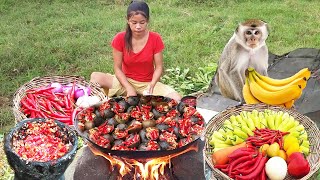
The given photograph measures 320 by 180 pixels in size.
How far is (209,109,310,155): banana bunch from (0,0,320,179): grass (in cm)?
253

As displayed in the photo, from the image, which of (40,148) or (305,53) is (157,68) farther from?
(305,53)

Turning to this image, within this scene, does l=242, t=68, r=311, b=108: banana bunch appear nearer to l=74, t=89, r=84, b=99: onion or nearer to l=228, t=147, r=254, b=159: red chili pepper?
l=228, t=147, r=254, b=159: red chili pepper

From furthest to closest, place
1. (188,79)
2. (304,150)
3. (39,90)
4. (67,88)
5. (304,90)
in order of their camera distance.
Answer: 1. (188,79)
2. (304,90)
3. (67,88)
4. (39,90)
5. (304,150)

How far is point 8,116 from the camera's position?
5.73 meters

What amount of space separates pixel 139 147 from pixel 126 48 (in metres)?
1.58

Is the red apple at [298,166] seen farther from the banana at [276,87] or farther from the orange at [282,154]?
the banana at [276,87]

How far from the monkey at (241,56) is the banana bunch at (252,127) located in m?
0.70

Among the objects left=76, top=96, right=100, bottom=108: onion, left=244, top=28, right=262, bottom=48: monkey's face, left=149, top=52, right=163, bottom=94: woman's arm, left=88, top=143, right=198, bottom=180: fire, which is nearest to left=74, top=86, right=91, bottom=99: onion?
left=76, top=96, right=100, bottom=108: onion

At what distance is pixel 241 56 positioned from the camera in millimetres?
4965

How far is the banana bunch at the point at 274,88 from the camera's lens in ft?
14.9

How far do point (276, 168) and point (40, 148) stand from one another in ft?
5.54

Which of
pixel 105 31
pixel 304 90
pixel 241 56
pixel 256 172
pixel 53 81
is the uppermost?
pixel 241 56

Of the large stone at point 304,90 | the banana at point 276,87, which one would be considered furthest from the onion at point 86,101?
the banana at point 276,87

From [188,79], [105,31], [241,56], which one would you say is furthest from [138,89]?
[105,31]
